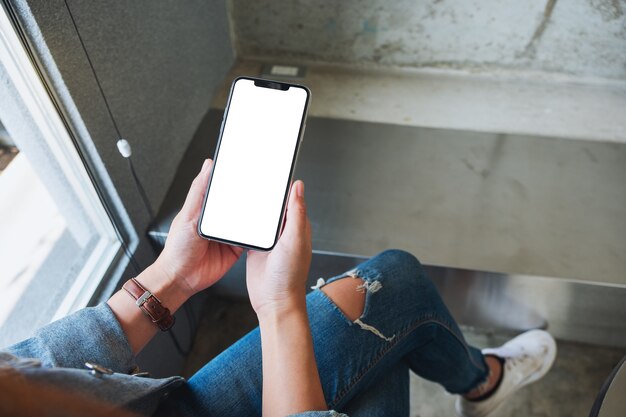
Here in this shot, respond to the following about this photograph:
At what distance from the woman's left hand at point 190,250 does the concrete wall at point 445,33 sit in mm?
799

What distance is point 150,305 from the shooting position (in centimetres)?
58

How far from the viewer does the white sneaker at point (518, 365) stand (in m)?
0.87

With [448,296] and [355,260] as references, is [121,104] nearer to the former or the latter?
[355,260]

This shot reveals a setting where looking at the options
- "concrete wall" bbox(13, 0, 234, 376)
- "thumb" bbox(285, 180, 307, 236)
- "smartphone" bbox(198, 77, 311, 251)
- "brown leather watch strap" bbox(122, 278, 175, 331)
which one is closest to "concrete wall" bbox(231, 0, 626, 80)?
"concrete wall" bbox(13, 0, 234, 376)

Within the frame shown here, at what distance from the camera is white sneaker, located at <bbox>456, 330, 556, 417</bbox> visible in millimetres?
868

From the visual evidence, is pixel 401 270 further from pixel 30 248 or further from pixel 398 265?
pixel 30 248

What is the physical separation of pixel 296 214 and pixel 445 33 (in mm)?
935

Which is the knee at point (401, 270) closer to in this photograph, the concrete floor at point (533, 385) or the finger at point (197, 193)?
the finger at point (197, 193)

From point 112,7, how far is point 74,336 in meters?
0.52

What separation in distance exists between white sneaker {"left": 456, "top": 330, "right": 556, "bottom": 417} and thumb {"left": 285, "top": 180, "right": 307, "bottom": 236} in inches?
22.9

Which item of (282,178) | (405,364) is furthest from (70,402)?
(405,364)

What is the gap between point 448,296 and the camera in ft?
3.15

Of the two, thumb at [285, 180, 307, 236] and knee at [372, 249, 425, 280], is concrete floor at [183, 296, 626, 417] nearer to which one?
knee at [372, 249, 425, 280]

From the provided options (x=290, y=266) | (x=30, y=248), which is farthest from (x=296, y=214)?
(x=30, y=248)
